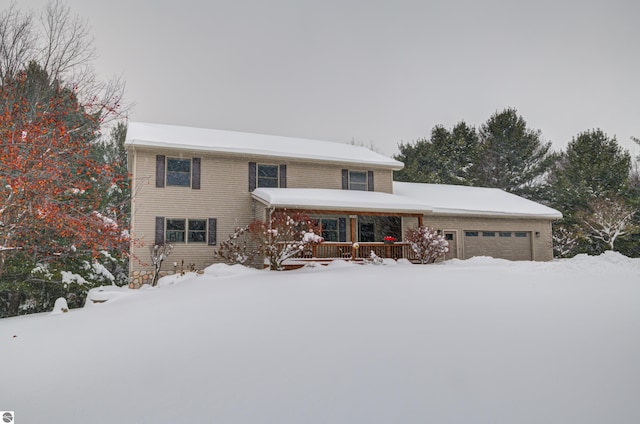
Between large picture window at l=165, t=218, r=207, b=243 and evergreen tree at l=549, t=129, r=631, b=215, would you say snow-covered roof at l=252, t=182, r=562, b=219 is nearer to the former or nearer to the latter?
large picture window at l=165, t=218, r=207, b=243

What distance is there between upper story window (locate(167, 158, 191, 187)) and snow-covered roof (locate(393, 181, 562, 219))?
9.13 metres

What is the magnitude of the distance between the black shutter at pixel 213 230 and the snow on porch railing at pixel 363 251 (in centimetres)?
347

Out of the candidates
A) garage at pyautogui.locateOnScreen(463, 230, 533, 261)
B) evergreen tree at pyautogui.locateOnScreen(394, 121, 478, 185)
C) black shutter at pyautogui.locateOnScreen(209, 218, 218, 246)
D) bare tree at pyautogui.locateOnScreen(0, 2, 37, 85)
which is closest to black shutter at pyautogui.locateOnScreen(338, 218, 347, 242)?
black shutter at pyautogui.locateOnScreen(209, 218, 218, 246)

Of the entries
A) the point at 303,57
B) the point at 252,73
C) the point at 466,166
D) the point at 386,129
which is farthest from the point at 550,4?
the point at 386,129

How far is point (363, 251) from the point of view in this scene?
14.1 meters

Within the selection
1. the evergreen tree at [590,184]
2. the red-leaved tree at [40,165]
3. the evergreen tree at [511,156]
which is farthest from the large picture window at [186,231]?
the evergreen tree at [511,156]

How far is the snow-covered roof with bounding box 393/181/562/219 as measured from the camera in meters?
16.9

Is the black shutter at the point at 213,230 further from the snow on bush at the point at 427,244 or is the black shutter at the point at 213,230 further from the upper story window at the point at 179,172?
the snow on bush at the point at 427,244

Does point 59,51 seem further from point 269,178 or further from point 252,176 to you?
point 269,178

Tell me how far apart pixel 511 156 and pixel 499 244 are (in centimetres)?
1471

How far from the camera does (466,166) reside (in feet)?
98.5

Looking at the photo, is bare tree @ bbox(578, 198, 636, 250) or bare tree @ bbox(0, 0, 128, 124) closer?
bare tree @ bbox(0, 0, 128, 124)

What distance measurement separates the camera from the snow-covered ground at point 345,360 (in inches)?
129

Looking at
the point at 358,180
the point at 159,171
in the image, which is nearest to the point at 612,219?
the point at 358,180
